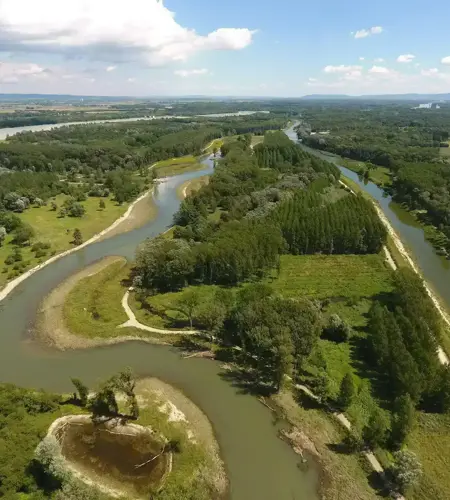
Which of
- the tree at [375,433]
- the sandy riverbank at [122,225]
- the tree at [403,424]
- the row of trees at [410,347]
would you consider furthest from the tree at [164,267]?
the tree at [403,424]

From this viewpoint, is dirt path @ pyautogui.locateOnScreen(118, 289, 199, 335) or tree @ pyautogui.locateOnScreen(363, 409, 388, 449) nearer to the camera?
tree @ pyautogui.locateOnScreen(363, 409, 388, 449)

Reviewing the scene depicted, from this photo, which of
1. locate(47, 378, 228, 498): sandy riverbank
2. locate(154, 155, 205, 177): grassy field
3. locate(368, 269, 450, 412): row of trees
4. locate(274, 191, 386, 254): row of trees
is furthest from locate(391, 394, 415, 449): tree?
locate(154, 155, 205, 177): grassy field

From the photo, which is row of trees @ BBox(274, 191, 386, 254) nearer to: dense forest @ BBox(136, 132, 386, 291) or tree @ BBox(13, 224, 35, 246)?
→ dense forest @ BBox(136, 132, 386, 291)

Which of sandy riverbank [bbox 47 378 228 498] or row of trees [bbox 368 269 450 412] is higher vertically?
row of trees [bbox 368 269 450 412]

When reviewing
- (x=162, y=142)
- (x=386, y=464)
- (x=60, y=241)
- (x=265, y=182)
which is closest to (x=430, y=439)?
(x=386, y=464)

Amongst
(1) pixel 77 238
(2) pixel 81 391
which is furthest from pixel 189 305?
(1) pixel 77 238

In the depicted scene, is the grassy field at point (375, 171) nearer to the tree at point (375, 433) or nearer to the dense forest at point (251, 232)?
the dense forest at point (251, 232)

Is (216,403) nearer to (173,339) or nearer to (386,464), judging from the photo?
(173,339)
